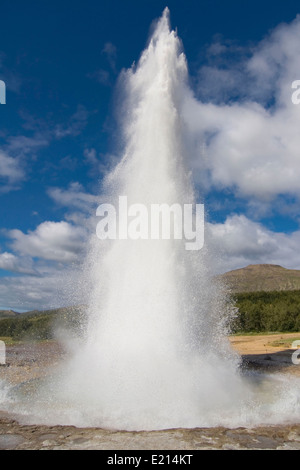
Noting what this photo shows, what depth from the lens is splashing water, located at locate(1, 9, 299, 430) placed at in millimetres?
9109

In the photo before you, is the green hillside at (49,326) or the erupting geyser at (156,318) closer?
the erupting geyser at (156,318)

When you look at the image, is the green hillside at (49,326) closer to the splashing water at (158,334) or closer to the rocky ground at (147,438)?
the splashing water at (158,334)

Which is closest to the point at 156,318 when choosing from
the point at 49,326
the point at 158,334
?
the point at 158,334

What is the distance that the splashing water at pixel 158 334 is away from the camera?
29.9 ft

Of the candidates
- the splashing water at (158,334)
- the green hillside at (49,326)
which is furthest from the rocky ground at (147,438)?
the green hillside at (49,326)

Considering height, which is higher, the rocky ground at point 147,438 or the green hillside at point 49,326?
the green hillside at point 49,326

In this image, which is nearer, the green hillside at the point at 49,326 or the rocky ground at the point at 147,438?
the rocky ground at the point at 147,438

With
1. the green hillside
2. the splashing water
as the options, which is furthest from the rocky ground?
the green hillside

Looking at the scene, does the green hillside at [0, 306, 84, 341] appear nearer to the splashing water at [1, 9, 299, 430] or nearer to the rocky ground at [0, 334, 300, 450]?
the splashing water at [1, 9, 299, 430]

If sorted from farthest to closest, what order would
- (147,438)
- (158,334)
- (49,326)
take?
(49,326), (158,334), (147,438)

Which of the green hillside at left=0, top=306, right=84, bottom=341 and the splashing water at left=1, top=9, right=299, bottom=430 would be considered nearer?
the splashing water at left=1, top=9, right=299, bottom=430

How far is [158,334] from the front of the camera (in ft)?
36.9

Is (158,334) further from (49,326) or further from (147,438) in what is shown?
(49,326)
